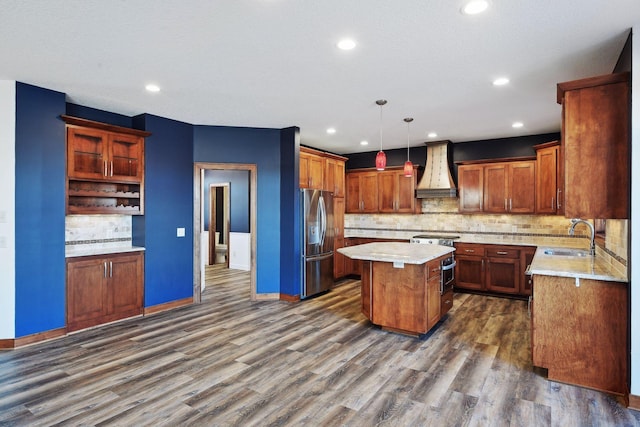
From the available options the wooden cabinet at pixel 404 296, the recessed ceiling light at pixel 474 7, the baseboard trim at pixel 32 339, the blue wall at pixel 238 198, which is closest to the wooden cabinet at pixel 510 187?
the wooden cabinet at pixel 404 296

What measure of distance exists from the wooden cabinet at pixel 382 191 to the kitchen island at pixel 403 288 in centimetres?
269

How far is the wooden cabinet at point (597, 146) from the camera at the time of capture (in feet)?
8.59

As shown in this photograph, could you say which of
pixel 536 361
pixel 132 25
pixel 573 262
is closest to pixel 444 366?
pixel 536 361

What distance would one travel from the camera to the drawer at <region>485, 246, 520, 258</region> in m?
5.60

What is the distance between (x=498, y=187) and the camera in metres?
5.99

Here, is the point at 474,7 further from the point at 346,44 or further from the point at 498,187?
the point at 498,187

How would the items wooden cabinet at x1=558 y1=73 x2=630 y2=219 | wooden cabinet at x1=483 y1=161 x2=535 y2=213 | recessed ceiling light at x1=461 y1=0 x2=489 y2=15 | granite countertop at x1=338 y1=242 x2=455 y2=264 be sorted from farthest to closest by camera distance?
wooden cabinet at x1=483 y1=161 x2=535 y2=213 < granite countertop at x1=338 y1=242 x2=455 y2=264 < wooden cabinet at x1=558 y1=73 x2=630 y2=219 < recessed ceiling light at x1=461 y1=0 x2=489 y2=15

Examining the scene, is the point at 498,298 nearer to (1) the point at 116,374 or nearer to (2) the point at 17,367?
(1) the point at 116,374

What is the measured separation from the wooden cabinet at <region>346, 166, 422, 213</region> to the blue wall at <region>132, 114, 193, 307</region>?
11.4ft

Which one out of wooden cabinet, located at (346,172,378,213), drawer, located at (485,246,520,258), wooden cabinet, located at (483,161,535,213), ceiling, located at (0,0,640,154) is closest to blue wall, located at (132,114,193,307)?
ceiling, located at (0,0,640,154)

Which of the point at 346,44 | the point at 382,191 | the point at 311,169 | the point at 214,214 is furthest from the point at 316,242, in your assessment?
the point at 214,214

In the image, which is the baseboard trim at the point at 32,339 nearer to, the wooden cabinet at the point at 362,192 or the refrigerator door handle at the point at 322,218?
the refrigerator door handle at the point at 322,218

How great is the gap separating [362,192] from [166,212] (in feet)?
12.9

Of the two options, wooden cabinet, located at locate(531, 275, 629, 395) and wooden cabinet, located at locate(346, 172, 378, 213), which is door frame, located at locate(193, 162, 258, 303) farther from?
wooden cabinet, located at locate(531, 275, 629, 395)
